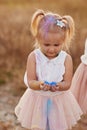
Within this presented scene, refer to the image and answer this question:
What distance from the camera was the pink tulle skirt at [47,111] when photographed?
2906mm

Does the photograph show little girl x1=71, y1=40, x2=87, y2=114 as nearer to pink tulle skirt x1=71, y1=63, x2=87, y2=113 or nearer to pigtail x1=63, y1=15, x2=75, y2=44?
pink tulle skirt x1=71, y1=63, x2=87, y2=113

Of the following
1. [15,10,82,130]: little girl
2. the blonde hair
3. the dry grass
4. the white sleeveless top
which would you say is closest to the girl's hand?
[15,10,82,130]: little girl

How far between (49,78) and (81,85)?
1.79ft

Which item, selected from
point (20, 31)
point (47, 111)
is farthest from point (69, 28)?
point (20, 31)

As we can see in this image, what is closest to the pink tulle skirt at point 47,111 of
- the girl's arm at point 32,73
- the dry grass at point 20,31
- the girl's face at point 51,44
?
the girl's arm at point 32,73

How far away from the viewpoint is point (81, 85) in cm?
332

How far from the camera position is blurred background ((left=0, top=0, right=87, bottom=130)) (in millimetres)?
4051

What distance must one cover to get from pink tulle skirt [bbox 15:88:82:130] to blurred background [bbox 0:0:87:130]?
0.60m

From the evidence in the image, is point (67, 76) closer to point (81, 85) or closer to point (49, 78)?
point (49, 78)

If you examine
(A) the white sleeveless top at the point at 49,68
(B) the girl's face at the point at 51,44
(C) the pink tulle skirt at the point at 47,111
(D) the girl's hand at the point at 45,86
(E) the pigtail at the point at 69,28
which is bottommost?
(C) the pink tulle skirt at the point at 47,111

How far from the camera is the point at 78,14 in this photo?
6.35 metres

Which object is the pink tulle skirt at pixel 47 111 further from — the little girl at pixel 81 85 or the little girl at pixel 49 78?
the little girl at pixel 81 85

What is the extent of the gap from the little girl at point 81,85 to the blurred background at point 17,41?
1.80ft

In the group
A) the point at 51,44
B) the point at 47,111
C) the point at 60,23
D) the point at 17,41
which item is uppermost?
the point at 60,23
